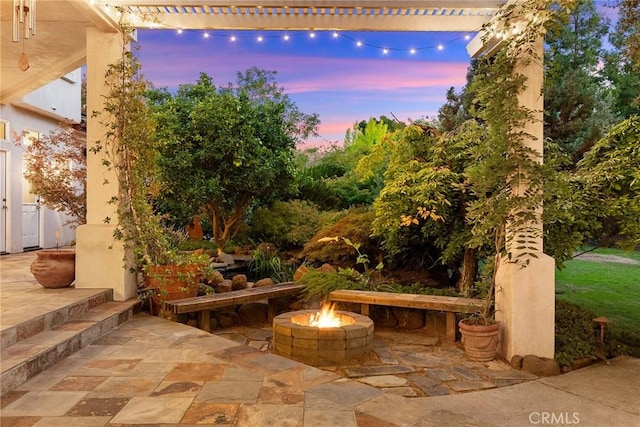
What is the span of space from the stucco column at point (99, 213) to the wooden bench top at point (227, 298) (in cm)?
63

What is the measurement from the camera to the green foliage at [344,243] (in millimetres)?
6820

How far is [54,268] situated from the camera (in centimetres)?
484

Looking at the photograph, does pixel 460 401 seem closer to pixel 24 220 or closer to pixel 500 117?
pixel 500 117

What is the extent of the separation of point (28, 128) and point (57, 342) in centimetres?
750

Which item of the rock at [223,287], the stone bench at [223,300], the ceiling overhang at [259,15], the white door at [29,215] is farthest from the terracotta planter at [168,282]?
the white door at [29,215]

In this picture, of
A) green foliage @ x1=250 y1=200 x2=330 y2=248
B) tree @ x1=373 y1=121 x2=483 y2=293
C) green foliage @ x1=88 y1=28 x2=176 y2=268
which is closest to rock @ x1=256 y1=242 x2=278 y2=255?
green foliage @ x1=250 y1=200 x2=330 y2=248

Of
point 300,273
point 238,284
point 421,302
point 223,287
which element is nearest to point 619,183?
point 421,302

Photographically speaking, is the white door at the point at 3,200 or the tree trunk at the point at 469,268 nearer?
the tree trunk at the point at 469,268

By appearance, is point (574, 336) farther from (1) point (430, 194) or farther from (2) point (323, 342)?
(2) point (323, 342)

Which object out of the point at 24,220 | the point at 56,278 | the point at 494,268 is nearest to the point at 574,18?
the point at 494,268

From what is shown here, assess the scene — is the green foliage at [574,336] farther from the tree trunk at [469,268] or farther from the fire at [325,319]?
the fire at [325,319]

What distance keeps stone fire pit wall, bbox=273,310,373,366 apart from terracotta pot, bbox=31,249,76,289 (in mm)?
2447

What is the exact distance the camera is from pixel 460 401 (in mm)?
3049

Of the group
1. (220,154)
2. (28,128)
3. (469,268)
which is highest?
(28,128)
